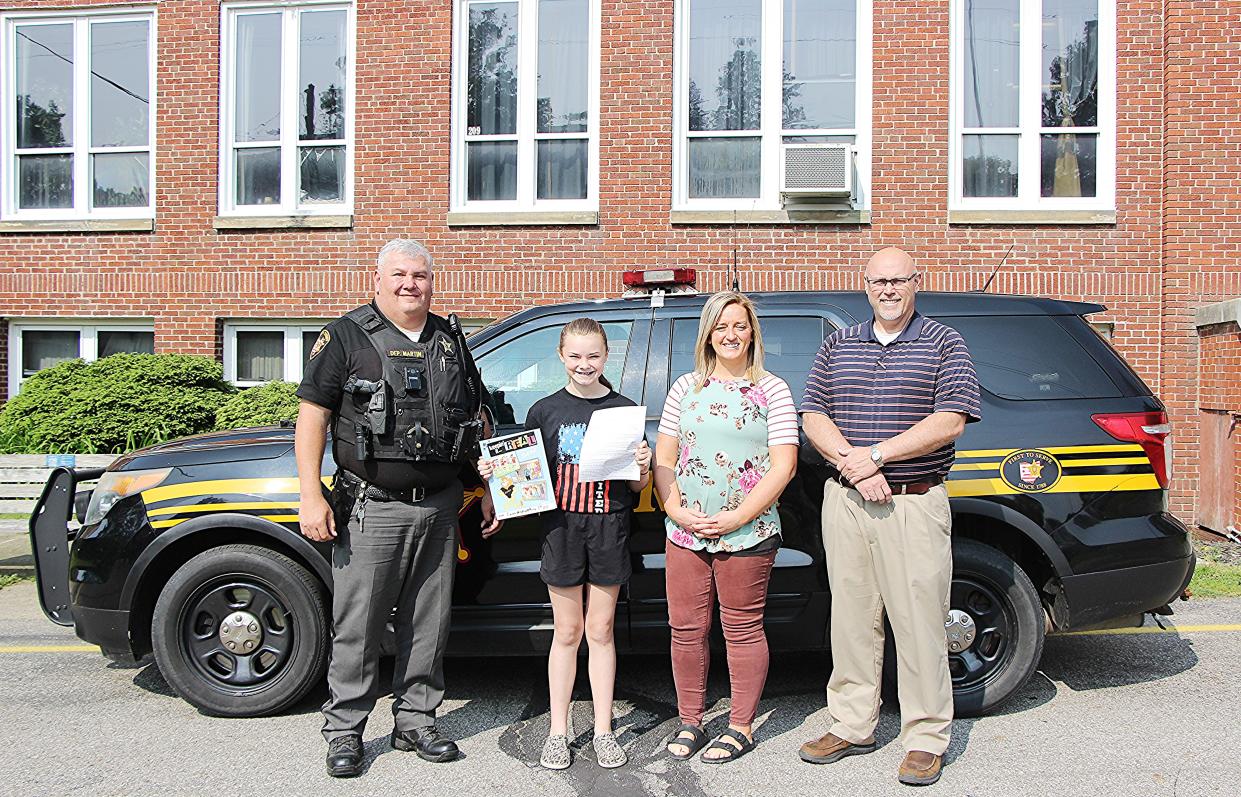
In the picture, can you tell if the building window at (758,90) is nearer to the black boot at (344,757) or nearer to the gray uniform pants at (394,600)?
the gray uniform pants at (394,600)

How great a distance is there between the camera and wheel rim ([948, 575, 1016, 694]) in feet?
16.0

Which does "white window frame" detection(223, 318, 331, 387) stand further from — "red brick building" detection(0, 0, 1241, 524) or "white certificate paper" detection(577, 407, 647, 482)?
"white certificate paper" detection(577, 407, 647, 482)

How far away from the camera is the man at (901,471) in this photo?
4.12m

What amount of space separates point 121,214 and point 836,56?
8.08 meters

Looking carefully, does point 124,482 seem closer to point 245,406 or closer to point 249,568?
point 249,568

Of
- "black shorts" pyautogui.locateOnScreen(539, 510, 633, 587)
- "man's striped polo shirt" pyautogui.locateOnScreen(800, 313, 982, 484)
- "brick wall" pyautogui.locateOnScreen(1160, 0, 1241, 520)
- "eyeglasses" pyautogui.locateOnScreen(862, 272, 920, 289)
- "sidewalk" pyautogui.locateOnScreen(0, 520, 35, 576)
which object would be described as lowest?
"sidewalk" pyautogui.locateOnScreen(0, 520, 35, 576)

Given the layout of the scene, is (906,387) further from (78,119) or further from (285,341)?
→ (78,119)

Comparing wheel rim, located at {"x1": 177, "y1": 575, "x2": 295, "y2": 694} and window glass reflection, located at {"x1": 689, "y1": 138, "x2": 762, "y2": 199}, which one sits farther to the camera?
window glass reflection, located at {"x1": 689, "y1": 138, "x2": 762, "y2": 199}

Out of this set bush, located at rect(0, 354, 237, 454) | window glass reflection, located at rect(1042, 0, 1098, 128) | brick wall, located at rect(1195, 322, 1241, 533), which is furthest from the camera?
window glass reflection, located at rect(1042, 0, 1098, 128)

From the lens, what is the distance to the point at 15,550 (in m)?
8.81

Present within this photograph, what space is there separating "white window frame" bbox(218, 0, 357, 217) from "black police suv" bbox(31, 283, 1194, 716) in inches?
281

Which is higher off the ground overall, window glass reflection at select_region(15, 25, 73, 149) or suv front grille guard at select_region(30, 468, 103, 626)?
window glass reflection at select_region(15, 25, 73, 149)

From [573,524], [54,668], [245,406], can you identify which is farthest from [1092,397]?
[245,406]

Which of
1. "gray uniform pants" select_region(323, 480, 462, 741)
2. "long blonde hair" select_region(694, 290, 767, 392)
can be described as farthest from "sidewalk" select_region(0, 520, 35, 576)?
"long blonde hair" select_region(694, 290, 767, 392)
